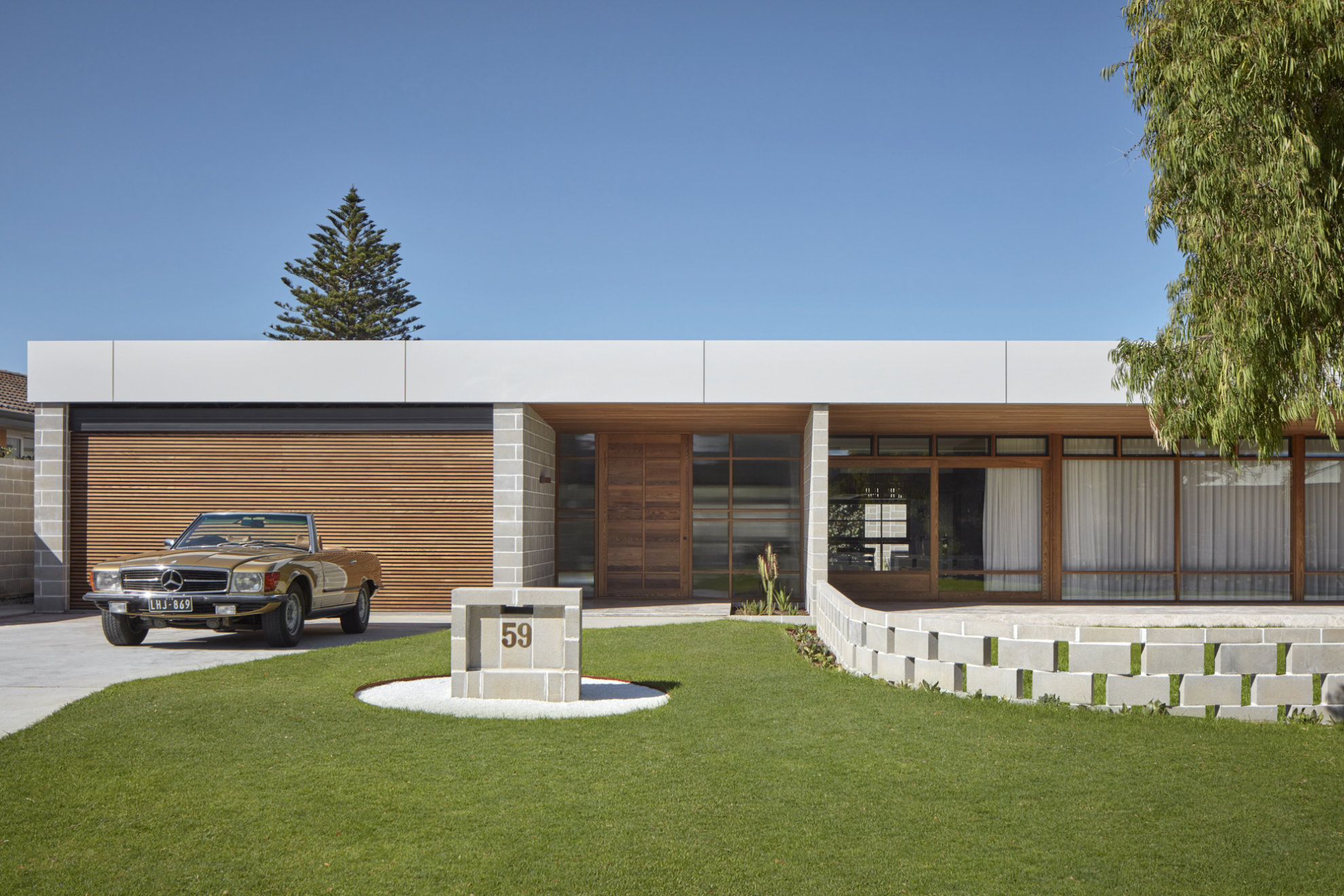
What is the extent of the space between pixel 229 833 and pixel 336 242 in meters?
42.8

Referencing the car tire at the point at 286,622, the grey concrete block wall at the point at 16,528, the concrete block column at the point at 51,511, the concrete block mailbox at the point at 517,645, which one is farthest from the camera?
the grey concrete block wall at the point at 16,528

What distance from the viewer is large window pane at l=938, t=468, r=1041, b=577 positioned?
747 inches

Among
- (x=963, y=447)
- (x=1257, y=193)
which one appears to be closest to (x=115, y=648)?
(x=1257, y=193)

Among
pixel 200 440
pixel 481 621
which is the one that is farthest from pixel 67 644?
pixel 481 621

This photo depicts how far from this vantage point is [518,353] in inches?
628

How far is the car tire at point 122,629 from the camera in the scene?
38.2 feet

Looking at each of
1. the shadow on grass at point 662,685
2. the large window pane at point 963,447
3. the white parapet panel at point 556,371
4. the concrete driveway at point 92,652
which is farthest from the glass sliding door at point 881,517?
the shadow on grass at point 662,685

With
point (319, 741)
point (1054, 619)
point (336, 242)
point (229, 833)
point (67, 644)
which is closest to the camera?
point (229, 833)

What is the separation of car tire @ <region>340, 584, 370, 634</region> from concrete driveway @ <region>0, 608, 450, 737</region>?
0.12 m

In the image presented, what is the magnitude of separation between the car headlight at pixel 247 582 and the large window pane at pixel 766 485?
9.86 meters

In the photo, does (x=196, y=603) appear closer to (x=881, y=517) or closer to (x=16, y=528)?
(x=16, y=528)

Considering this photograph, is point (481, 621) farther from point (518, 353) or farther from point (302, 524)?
point (518, 353)

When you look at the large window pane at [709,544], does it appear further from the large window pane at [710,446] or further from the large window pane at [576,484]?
the large window pane at [576,484]

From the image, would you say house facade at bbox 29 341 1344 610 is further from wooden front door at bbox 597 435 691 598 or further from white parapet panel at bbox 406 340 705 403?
A: wooden front door at bbox 597 435 691 598
